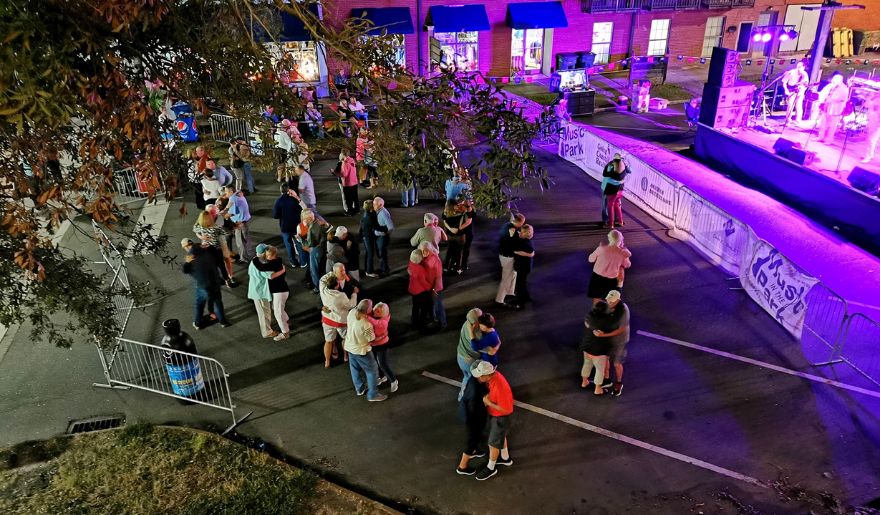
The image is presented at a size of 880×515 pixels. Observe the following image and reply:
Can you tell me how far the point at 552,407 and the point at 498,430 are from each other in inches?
67.4

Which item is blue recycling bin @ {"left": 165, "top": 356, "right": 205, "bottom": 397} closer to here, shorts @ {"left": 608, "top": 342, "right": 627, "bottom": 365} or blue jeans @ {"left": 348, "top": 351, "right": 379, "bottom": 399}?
blue jeans @ {"left": 348, "top": 351, "right": 379, "bottom": 399}

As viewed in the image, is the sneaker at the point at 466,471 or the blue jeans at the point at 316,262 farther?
the blue jeans at the point at 316,262

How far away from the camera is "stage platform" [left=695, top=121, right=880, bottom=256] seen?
13367mm

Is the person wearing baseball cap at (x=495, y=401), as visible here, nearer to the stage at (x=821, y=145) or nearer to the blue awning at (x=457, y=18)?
the stage at (x=821, y=145)

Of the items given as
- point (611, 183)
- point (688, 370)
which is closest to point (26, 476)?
point (688, 370)

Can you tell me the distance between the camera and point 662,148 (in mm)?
19562

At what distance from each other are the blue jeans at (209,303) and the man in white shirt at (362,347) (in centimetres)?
309

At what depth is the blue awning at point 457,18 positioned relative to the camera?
86.4 feet

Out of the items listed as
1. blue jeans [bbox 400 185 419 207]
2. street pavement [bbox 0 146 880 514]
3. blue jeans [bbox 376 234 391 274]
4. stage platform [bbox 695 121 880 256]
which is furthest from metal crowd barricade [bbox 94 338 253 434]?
stage platform [bbox 695 121 880 256]

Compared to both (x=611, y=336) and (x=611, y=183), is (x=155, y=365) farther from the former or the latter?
(x=611, y=183)

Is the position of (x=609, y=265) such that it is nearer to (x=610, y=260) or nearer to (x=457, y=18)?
(x=610, y=260)

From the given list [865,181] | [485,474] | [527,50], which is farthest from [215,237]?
[527,50]

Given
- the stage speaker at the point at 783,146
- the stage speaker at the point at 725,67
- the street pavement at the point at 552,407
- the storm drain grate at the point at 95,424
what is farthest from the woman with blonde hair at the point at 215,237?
the stage speaker at the point at 725,67

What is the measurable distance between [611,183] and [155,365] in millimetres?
9337
